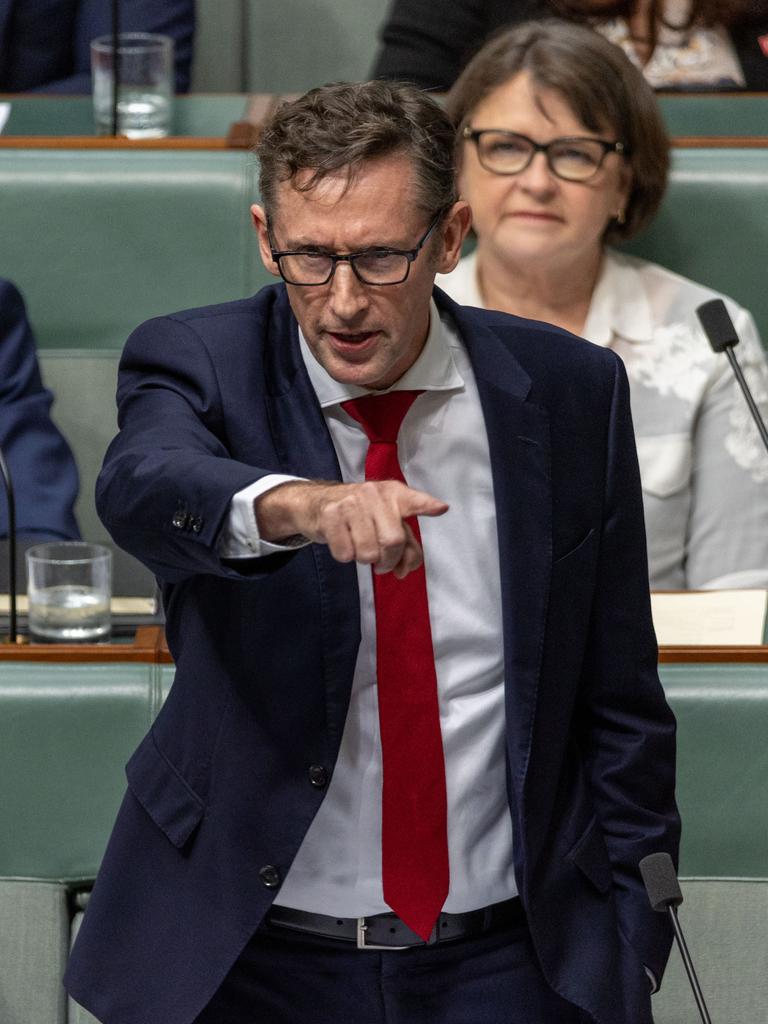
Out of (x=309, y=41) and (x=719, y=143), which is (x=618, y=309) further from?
(x=309, y=41)

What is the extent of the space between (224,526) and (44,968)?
22.9 inches

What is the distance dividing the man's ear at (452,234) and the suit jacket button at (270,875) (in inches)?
13.3

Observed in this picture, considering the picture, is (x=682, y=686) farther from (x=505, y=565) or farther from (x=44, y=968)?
(x=44, y=968)

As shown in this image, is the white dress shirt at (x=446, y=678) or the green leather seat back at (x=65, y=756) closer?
the white dress shirt at (x=446, y=678)

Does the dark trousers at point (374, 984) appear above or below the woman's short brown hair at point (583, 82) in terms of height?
below

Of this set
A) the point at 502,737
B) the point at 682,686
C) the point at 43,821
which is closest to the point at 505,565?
the point at 502,737

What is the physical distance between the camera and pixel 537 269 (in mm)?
1679

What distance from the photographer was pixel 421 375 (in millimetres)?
883

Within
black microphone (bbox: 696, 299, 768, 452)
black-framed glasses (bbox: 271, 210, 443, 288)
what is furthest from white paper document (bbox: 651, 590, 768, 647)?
black-framed glasses (bbox: 271, 210, 443, 288)

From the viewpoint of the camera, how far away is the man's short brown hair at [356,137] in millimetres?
801

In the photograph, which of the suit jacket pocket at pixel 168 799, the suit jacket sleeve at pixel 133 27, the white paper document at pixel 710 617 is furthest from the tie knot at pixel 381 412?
the suit jacket sleeve at pixel 133 27

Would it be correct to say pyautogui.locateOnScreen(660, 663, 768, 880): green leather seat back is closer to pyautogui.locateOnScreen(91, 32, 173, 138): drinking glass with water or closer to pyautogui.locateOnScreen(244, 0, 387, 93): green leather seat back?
pyautogui.locateOnScreen(91, 32, 173, 138): drinking glass with water

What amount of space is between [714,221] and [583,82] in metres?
0.30

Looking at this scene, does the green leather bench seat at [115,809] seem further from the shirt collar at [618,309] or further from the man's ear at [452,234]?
the shirt collar at [618,309]
